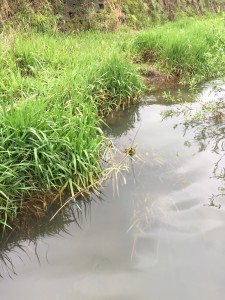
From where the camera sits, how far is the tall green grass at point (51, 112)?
306 cm

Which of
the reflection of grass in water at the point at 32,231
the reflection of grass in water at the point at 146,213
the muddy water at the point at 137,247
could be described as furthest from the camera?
the reflection of grass in water at the point at 146,213

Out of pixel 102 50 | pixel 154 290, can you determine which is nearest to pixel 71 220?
pixel 154 290

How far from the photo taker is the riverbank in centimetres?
309

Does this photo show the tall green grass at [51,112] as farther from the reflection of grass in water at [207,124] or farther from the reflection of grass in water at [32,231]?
Answer: the reflection of grass in water at [207,124]

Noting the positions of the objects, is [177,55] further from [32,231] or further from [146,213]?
[32,231]

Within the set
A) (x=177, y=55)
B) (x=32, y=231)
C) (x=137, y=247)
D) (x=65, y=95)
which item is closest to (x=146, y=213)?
(x=137, y=247)

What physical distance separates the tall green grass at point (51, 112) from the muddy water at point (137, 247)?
0.38 meters

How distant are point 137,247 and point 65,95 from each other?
2.53 metres

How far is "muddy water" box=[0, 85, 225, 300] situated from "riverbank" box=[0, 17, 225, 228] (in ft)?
1.31

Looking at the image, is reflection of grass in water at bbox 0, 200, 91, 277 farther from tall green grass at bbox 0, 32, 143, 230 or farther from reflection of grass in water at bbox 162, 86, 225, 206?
reflection of grass in water at bbox 162, 86, 225, 206

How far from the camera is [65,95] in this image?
4.48 meters

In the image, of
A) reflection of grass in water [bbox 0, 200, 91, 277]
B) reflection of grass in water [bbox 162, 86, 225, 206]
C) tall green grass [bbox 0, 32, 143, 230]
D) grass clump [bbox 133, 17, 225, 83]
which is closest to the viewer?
reflection of grass in water [bbox 0, 200, 91, 277]

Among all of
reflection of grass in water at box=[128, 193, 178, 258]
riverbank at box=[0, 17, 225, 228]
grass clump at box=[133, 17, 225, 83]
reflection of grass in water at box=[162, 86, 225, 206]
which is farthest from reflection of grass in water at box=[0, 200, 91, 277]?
grass clump at box=[133, 17, 225, 83]

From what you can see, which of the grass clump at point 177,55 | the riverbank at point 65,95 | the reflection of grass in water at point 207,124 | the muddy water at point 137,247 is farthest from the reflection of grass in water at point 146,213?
the grass clump at point 177,55
